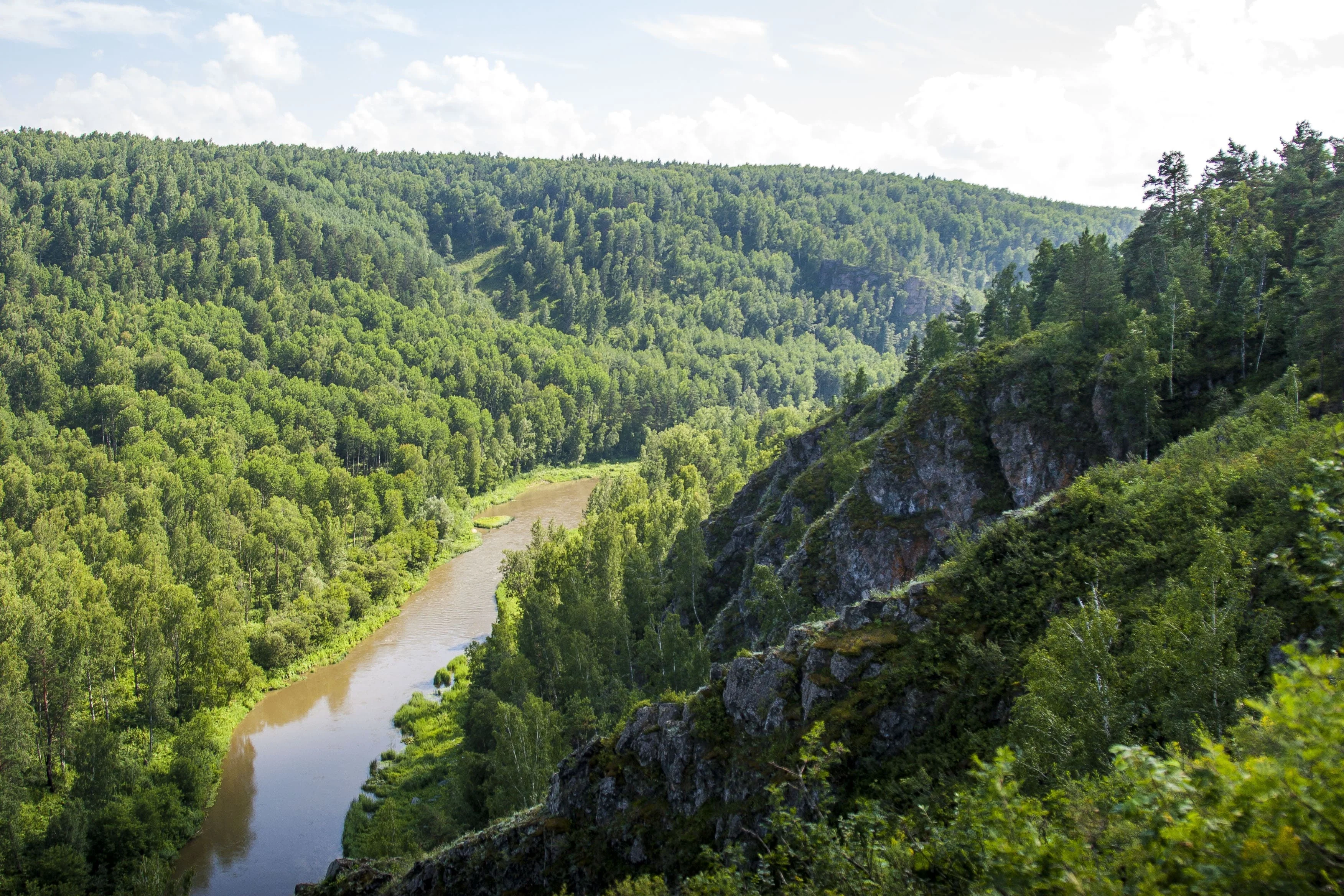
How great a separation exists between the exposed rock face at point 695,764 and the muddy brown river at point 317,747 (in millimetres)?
22233

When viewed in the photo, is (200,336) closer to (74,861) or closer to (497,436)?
(497,436)

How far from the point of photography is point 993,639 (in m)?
27.2

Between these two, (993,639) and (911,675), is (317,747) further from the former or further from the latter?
(993,639)

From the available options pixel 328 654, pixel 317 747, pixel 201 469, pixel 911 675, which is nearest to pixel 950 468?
pixel 911 675

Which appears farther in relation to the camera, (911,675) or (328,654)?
(328,654)

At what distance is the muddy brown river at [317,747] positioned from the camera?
164 ft

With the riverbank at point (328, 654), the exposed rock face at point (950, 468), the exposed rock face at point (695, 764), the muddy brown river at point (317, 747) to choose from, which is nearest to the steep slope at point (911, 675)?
the exposed rock face at point (695, 764)

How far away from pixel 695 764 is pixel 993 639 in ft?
36.6

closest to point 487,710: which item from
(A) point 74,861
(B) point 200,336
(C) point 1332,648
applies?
(A) point 74,861

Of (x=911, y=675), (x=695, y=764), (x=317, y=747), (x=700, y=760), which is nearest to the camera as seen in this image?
(x=911, y=675)

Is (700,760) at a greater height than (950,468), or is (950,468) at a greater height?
(950,468)

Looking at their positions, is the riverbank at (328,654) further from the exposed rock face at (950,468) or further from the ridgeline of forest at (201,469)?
the exposed rock face at (950,468)

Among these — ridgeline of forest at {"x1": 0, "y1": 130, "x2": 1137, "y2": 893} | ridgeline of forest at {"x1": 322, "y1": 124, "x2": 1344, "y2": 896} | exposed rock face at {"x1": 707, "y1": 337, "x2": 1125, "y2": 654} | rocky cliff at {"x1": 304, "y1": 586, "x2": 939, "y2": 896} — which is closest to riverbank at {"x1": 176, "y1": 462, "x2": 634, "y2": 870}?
ridgeline of forest at {"x1": 0, "y1": 130, "x2": 1137, "y2": 893}

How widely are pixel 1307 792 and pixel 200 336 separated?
177997 millimetres
